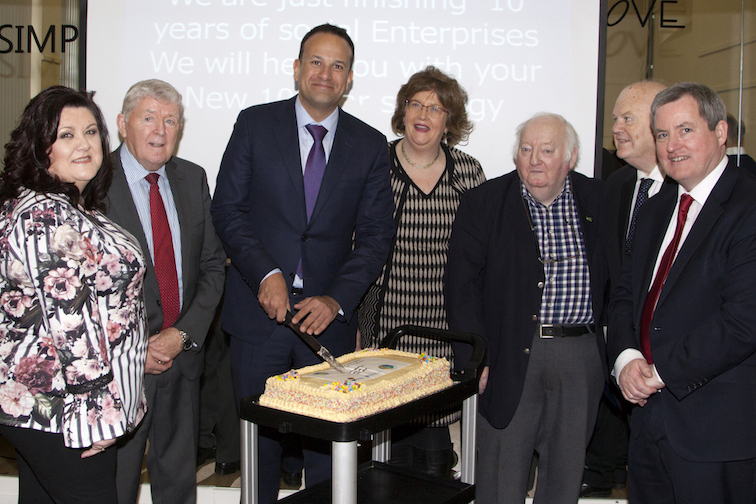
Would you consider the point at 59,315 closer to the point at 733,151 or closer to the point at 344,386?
the point at 344,386

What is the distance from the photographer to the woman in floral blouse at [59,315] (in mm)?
1630

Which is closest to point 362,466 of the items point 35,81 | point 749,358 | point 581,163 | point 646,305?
point 646,305

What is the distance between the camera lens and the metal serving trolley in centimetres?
153

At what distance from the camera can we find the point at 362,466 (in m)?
2.08

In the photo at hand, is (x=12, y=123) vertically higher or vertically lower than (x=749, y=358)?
higher

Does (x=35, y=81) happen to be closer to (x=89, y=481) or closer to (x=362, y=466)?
(x=89, y=481)

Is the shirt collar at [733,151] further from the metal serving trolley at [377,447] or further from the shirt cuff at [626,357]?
the metal serving trolley at [377,447]

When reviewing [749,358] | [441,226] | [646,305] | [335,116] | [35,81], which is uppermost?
[35,81]

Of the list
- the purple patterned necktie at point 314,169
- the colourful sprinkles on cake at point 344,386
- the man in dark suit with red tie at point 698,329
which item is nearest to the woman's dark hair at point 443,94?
the purple patterned necktie at point 314,169

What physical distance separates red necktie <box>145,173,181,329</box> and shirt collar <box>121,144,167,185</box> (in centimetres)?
3

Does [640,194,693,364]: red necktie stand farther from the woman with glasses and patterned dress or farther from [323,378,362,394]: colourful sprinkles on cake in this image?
[323,378,362,394]: colourful sprinkles on cake

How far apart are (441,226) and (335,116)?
25.4 inches

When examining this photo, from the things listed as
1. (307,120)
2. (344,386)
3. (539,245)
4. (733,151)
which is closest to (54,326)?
(344,386)

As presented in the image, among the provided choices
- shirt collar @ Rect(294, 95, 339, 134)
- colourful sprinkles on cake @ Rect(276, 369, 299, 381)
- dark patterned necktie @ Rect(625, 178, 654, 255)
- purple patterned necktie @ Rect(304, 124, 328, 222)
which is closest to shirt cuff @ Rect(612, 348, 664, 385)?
dark patterned necktie @ Rect(625, 178, 654, 255)
